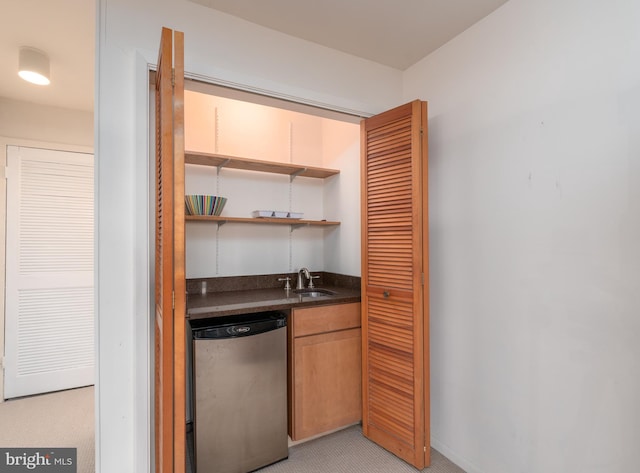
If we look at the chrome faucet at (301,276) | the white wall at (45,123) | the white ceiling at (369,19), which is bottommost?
the chrome faucet at (301,276)

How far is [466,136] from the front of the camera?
195 centimetres

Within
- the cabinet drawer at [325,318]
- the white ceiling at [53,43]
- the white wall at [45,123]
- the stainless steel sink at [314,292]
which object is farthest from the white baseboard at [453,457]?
the white wall at [45,123]

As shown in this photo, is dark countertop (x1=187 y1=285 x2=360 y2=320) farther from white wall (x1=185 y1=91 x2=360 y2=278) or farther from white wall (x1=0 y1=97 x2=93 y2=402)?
white wall (x1=0 y1=97 x2=93 y2=402)

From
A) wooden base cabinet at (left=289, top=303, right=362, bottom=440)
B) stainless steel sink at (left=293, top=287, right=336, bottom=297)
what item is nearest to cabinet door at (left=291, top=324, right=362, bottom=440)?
wooden base cabinet at (left=289, top=303, right=362, bottom=440)

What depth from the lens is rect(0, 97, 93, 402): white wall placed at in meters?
2.88

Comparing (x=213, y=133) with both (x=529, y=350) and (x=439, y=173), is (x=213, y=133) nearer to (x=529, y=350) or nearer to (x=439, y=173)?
(x=439, y=173)

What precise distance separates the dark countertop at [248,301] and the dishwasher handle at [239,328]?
0.06 metres

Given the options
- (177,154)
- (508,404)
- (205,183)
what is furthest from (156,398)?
(508,404)

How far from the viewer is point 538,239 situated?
62.4 inches

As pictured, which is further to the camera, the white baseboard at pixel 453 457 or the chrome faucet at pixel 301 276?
the chrome faucet at pixel 301 276

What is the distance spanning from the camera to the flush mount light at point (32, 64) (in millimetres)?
2189

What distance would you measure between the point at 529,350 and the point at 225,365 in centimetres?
156

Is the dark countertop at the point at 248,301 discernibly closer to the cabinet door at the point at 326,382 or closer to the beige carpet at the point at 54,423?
the cabinet door at the point at 326,382

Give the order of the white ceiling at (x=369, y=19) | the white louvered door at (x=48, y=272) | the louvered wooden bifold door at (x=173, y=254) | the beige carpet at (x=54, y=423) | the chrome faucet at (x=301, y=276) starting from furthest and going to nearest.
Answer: the white louvered door at (x=48, y=272), the chrome faucet at (x=301, y=276), the beige carpet at (x=54, y=423), the white ceiling at (x=369, y=19), the louvered wooden bifold door at (x=173, y=254)
